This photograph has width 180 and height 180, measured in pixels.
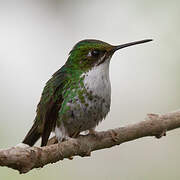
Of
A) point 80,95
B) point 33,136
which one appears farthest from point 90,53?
point 33,136

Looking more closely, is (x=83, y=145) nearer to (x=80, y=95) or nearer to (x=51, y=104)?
(x=80, y=95)

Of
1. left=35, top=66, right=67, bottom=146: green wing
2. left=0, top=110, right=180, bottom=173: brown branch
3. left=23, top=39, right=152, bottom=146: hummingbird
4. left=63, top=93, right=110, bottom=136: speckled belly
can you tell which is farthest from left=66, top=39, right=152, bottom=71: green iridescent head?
left=0, top=110, right=180, bottom=173: brown branch

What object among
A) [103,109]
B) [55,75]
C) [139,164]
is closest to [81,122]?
[103,109]

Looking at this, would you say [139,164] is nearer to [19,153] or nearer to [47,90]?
[47,90]

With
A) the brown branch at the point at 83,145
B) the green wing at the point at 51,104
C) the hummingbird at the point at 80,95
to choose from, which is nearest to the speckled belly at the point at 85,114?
Result: the hummingbird at the point at 80,95

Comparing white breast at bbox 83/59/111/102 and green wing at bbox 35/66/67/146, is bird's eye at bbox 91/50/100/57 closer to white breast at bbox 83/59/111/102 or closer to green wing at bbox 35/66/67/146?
white breast at bbox 83/59/111/102

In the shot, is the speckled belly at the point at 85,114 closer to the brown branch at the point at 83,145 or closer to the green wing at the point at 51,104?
the green wing at the point at 51,104
